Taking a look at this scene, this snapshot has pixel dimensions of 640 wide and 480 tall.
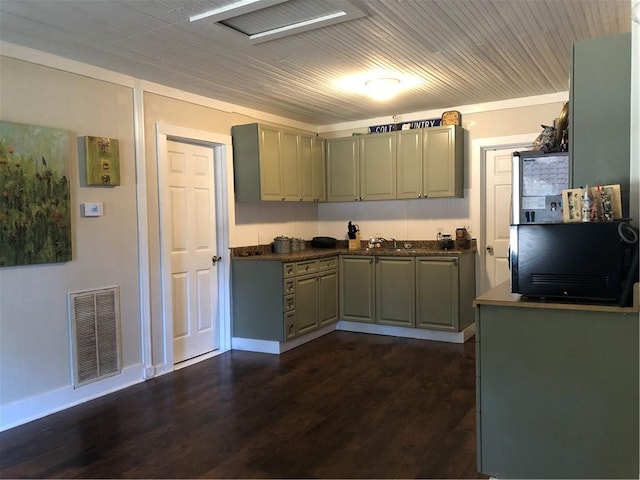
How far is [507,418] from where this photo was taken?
7.34 feet

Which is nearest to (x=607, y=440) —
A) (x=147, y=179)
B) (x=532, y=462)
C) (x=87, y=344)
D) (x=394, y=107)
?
(x=532, y=462)

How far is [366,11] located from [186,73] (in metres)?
1.72

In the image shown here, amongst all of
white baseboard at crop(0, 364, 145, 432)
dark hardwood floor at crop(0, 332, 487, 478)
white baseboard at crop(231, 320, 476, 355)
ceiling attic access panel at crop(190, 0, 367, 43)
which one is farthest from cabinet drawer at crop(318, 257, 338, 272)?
ceiling attic access panel at crop(190, 0, 367, 43)

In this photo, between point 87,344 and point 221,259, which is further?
point 221,259

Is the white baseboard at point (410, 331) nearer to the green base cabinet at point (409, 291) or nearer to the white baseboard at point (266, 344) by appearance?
the green base cabinet at point (409, 291)

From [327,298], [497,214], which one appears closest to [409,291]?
[327,298]

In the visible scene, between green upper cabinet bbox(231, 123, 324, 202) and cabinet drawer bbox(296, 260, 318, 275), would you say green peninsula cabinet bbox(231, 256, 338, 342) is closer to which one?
cabinet drawer bbox(296, 260, 318, 275)

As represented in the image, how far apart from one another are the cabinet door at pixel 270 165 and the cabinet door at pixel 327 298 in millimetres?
1015

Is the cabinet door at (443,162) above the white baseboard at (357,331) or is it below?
above

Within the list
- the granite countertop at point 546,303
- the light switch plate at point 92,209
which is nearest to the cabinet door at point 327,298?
the light switch plate at point 92,209

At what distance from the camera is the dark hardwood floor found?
2555 millimetres

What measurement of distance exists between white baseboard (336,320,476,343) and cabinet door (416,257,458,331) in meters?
0.12

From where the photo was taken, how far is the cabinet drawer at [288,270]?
465 cm

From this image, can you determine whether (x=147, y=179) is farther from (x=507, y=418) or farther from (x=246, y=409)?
(x=507, y=418)
